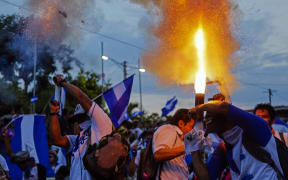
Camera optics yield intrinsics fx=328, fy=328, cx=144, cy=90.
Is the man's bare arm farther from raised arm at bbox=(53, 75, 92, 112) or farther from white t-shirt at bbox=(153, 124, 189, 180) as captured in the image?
raised arm at bbox=(53, 75, 92, 112)

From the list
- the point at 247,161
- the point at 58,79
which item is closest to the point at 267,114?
the point at 247,161

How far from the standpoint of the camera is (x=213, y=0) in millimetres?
4641

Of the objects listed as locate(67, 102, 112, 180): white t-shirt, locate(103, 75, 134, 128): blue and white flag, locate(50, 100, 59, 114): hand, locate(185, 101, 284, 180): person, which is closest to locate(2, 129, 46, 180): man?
locate(103, 75, 134, 128): blue and white flag

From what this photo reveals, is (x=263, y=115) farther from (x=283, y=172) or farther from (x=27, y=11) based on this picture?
(x=27, y=11)

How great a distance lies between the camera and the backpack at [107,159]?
7.66 feet

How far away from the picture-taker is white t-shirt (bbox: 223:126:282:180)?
272cm

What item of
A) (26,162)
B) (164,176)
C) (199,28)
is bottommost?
(26,162)

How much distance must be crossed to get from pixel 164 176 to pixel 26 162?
368 centimetres

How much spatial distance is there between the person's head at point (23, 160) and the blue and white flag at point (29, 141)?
0.12 m

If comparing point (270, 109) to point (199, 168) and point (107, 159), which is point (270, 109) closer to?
point (199, 168)

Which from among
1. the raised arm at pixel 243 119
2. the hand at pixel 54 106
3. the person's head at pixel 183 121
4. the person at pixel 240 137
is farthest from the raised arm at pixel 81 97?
the raised arm at pixel 243 119

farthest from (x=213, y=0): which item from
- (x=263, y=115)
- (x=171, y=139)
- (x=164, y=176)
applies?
(x=164, y=176)

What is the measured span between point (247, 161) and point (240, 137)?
0.25 metres

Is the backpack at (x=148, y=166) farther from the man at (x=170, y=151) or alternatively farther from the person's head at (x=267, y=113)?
the person's head at (x=267, y=113)
